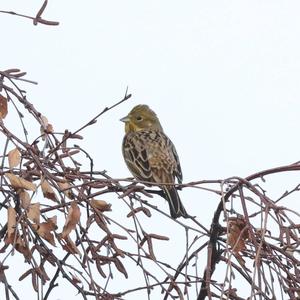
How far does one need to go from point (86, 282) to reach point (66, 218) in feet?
0.80

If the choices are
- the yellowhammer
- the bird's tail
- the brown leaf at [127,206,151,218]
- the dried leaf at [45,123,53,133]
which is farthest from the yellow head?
the brown leaf at [127,206,151,218]

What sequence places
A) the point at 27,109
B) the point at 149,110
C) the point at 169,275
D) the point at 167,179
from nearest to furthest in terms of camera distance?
the point at 169,275 → the point at 27,109 → the point at 167,179 → the point at 149,110

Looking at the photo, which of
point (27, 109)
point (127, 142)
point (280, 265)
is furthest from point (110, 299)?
point (127, 142)

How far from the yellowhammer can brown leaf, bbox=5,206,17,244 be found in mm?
3408

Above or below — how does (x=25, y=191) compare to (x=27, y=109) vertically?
below

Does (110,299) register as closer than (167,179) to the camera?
Yes

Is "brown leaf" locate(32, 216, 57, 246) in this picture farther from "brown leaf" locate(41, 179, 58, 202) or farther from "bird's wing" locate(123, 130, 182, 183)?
"bird's wing" locate(123, 130, 182, 183)

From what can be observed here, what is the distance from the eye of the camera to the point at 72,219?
3463 mm

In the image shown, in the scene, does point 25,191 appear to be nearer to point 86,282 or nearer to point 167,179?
point 86,282

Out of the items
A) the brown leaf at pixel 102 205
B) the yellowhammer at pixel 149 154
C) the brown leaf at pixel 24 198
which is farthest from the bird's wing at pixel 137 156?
the brown leaf at pixel 24 198

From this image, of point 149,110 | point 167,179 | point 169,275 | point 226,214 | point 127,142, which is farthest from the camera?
point 149,110

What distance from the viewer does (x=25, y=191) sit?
3.48m

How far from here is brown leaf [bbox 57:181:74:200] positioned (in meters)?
3.53

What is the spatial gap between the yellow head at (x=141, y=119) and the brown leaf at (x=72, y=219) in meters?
5.21
